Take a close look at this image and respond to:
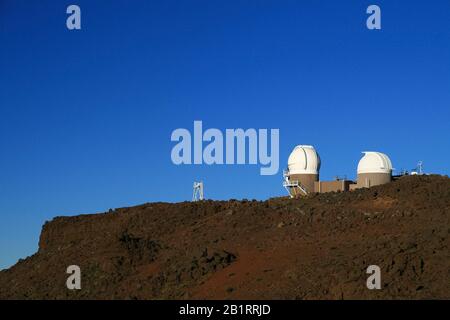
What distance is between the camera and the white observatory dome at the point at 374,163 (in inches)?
1800

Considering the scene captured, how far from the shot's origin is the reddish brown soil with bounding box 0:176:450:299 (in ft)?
88.2

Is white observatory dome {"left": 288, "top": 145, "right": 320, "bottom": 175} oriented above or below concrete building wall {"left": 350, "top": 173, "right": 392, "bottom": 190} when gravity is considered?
above

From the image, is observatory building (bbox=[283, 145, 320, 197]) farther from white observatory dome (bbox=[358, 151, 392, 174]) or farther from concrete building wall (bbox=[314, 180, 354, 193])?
white observatory dome (bbox=[358, 151, 392, 174])

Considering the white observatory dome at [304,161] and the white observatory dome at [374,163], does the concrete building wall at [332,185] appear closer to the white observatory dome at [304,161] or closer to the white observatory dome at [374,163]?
the white observatory dome at [304,161]

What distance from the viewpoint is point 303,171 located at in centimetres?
4828

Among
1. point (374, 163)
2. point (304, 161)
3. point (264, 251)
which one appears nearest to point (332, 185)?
point (304, 161)

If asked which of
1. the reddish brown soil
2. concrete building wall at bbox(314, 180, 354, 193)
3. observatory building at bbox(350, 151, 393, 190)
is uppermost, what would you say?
observatory building at bbox(350, 151, 393, 190)

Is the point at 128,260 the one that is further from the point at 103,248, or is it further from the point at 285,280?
the point at 285,280

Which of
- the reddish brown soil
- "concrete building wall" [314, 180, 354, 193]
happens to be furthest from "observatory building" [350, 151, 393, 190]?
the reddish brown soil

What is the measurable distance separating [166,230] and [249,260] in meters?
10.1

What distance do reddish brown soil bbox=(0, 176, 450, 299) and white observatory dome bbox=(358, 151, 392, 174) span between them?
6.04 metres

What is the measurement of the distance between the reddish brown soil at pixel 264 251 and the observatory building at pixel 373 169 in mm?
6027

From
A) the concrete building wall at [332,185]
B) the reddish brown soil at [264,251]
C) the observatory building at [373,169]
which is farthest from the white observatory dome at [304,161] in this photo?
the reddish brown soil at [264,251]
